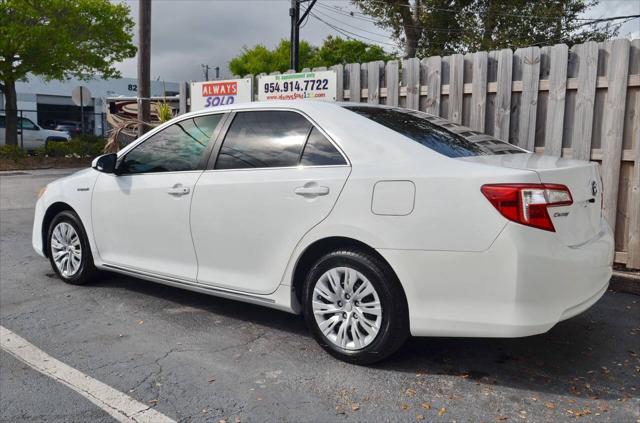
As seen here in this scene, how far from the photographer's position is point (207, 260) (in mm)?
4195

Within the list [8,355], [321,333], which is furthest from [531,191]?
[8,355]

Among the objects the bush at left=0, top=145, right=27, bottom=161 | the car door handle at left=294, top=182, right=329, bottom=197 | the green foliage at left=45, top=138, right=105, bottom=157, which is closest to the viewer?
the car door handle at left=294, top=182, right=329, bottom=197

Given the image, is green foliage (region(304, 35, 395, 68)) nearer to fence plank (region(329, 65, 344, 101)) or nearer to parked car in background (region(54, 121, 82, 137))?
parked car in background (region(54, 121, 82, 137))

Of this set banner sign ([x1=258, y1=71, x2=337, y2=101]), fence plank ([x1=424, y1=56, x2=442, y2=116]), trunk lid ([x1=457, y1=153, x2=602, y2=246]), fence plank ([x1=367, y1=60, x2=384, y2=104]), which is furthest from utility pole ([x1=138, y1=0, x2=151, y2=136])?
trunk lid ([x1=457, y1=153, x2=602, y2=246])

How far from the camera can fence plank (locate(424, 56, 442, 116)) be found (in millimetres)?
6668

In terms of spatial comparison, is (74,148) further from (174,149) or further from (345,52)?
(345,52)

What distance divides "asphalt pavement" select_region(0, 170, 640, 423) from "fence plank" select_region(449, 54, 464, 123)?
2.59m

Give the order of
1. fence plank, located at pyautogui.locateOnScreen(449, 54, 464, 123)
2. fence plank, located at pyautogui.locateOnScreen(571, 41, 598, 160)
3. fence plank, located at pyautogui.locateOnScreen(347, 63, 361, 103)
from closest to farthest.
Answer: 1. fence plank, located at pyautogui.locateOnScreen(571, 41, 598, 160)
2. fence plank, located at pyautogui.locateOnScreen(449, 54, 464, 123)
3. fence plank, located at pyautogui.locateOnScreen(347, 63, 361, 103)

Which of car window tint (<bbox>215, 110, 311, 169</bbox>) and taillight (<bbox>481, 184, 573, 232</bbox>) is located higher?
car window tint (<bbox>215, 110, 311, 169</bbox>)

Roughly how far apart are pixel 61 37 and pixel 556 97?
18.5 m

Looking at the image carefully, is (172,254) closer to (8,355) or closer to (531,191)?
(8,355)

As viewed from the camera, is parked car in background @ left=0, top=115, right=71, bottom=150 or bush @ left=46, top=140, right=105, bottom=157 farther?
parked car in background @ left=0, top=115, right=71, bottom=150

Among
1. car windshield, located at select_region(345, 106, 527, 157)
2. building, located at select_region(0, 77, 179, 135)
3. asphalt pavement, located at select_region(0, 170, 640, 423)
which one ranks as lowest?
asphalt pavement, located at select_region(0, 170, 640, 423)

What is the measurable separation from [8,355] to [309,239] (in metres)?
2.05
